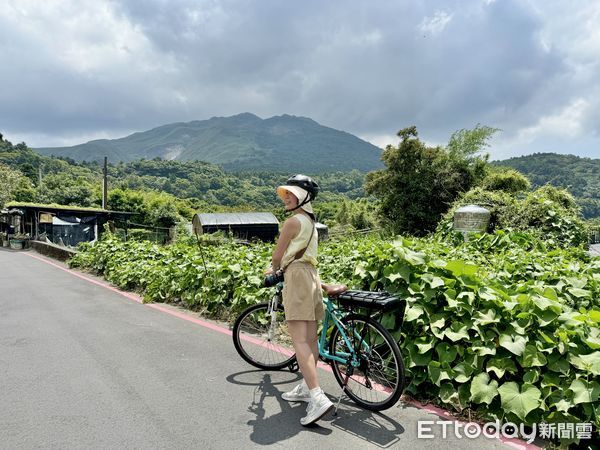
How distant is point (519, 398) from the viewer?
2670 millimetres

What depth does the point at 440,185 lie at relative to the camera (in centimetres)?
2030

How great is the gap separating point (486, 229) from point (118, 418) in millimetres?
8668

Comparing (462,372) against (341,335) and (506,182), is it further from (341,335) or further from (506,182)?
(506,182)

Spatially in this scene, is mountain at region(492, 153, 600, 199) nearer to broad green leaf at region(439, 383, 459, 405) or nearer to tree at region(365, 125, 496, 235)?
tree at region(365, 125, 496, 235)

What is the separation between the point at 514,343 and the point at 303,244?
5.47ft

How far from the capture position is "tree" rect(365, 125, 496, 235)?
2022 centimetres

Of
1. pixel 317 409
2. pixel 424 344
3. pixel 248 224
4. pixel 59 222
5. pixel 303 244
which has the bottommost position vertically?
pixel 317 409

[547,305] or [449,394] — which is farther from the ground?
[547,305]

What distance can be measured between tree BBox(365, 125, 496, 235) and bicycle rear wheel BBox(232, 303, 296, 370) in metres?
A: 16.4

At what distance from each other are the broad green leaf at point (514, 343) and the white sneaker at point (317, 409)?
51.7 inches

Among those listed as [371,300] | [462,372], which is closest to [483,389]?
[462,372]

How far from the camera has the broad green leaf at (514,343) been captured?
2.78m

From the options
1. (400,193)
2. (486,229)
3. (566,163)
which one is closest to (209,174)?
(566,163)

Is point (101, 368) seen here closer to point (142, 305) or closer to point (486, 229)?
point (142, 305)
